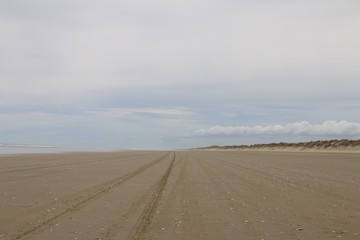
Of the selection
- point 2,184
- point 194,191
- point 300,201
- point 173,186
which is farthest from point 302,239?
point 2,184

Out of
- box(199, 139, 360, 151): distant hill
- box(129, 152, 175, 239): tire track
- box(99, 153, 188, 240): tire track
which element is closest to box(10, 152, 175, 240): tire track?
box(99, 153, 188, 240): tire track

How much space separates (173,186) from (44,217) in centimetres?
741

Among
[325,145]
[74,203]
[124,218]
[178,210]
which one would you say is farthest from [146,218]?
[325,145]

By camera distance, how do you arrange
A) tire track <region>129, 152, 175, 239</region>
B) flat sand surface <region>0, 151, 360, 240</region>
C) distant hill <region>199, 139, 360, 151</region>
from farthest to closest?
1. distant hill <region>199, 139, 360, 151</region>
2. flat sand surface <region>0, 151, 360, 240</region>
3. tire track <region>129, 152, 175, 239</region>

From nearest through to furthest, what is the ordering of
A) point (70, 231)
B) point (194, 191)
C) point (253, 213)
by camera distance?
point (70, 231)
point (253, 213)
point (194, 191)

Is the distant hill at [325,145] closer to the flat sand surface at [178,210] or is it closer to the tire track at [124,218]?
the flat sand surface at [178,210]

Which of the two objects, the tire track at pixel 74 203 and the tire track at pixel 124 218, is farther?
the tire track at pixel 74 203

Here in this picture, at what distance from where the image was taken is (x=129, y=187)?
1708 cm

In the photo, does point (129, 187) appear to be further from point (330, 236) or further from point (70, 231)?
point (330, 236)

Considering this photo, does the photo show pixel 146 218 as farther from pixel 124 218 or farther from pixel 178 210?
pixel 178 210

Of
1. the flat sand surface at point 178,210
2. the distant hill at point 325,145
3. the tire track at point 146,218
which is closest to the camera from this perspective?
the tire track at point 146,218

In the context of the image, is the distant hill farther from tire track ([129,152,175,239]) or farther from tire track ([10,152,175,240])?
tire track ([129,152,175,239])

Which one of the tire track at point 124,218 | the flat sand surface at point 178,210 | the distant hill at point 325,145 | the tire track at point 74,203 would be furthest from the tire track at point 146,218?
the distant hill at point 325,145

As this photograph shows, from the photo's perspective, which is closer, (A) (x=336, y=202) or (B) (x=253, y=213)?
(B) (x=253, y=213)
